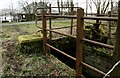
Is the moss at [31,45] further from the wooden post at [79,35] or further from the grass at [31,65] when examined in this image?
the wooden post at [79,35]

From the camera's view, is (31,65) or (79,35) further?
(31,65)

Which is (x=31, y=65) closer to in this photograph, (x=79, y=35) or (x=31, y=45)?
(x=31, y=45)

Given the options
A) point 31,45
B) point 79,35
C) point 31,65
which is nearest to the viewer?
point 79,35

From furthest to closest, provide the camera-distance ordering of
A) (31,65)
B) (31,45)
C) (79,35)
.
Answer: (31,45), (31,65), (79,35)

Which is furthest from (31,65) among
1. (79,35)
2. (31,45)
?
(79,35)

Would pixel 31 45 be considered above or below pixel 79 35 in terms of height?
below

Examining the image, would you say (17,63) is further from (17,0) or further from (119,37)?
(17,0)

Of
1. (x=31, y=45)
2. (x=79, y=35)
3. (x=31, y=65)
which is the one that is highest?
(x=79, y=35)

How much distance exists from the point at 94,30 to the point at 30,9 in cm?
1283

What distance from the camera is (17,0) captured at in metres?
19.5

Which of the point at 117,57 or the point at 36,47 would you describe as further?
the point at 36,47

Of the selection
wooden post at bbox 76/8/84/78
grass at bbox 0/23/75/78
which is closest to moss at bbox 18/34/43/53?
grass at bbox 0/23/75/78

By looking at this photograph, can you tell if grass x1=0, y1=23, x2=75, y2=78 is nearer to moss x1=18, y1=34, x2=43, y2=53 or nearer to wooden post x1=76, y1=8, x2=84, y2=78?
moss x1=18, y1=34, x2=43, y2=53

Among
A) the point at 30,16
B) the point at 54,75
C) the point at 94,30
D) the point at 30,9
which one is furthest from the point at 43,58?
the point at 30,9
